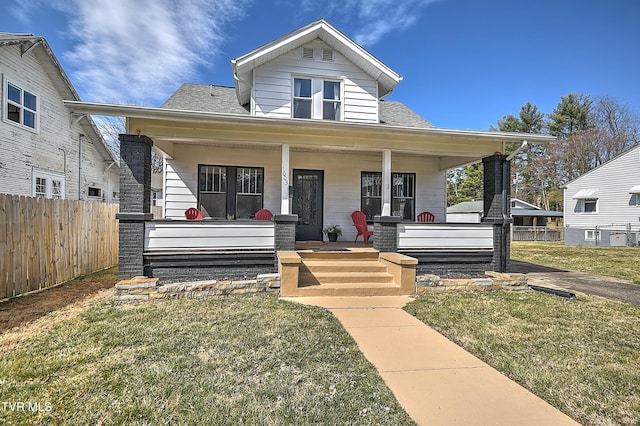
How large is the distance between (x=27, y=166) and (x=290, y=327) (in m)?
11.8

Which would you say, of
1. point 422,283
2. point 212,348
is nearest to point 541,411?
point 212,348

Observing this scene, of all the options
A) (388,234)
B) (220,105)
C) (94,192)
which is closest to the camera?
(388,234)

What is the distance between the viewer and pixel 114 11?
977 cm

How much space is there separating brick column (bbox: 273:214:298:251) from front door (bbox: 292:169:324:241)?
Answer: 96.6 inches

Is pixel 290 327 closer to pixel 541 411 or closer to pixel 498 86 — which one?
pixel 541 411

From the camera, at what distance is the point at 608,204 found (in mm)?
20688

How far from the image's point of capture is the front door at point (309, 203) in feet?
30.1

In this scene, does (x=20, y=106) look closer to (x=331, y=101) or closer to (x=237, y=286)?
(x=331, y=101)

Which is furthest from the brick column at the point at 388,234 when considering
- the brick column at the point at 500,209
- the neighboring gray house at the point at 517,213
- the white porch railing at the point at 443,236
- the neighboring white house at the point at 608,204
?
the neighboring white house at the point at 608,204

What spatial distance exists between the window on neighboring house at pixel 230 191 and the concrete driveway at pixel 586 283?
7.28 metres

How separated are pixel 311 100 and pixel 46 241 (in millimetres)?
6944

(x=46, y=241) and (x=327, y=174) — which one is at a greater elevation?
(x=327, y=174)

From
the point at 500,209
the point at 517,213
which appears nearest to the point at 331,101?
the point at 500,209

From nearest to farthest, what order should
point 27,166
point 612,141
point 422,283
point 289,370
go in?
point 289,370
point 422,283
point 27,166
point 612,141
